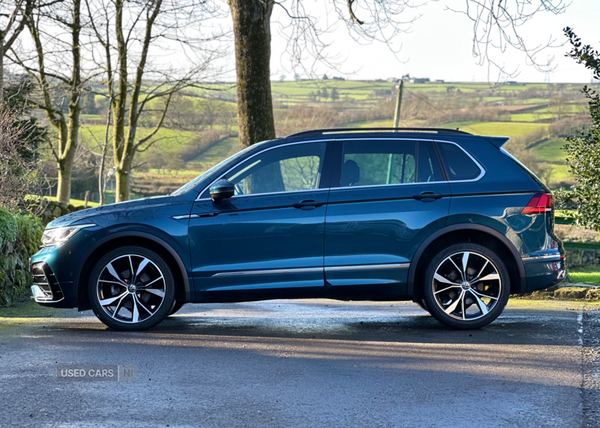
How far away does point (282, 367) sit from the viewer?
5965 mm

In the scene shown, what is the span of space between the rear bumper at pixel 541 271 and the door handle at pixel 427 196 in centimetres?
104

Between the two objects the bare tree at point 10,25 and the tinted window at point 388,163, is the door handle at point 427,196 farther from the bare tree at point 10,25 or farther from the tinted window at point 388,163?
the bare tree at point 10,25

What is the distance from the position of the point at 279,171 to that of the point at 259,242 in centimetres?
72

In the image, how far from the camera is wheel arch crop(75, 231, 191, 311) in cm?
733

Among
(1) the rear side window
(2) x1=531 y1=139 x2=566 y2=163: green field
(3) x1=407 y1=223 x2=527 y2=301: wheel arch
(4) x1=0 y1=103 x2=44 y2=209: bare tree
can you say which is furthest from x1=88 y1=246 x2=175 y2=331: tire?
(2) x1=531 y1=139 x2=566 y2=163: green field

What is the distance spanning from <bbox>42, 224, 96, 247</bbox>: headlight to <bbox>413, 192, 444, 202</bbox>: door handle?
10.1 feet

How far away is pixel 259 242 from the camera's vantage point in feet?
23.9

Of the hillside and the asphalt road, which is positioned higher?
the hillside

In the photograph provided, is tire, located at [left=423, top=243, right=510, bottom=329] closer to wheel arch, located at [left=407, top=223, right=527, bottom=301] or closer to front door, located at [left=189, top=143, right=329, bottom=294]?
wheel arch, located at [left=407, top=223, right=527, bottom=301]

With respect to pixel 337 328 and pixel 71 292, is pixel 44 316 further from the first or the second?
pixel 337 328

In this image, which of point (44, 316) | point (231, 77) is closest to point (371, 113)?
point (231, 77)

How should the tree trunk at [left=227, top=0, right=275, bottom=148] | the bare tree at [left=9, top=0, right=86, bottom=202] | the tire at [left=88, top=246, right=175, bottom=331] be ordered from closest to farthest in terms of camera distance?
1. the tire at [left=88, top=246, right=175, bottom=331]
2. the tree trunk at [left=227, top=0, right=275, bottom=148]
3. the bare tree at [left=9, top=0, right=86, bottom=202]

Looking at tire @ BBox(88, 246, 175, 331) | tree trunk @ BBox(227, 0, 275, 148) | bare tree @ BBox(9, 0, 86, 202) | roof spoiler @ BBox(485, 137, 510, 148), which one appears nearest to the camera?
tire @ BBox(88, 246, 175, 331)

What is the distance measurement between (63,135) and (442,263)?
25814 mm
